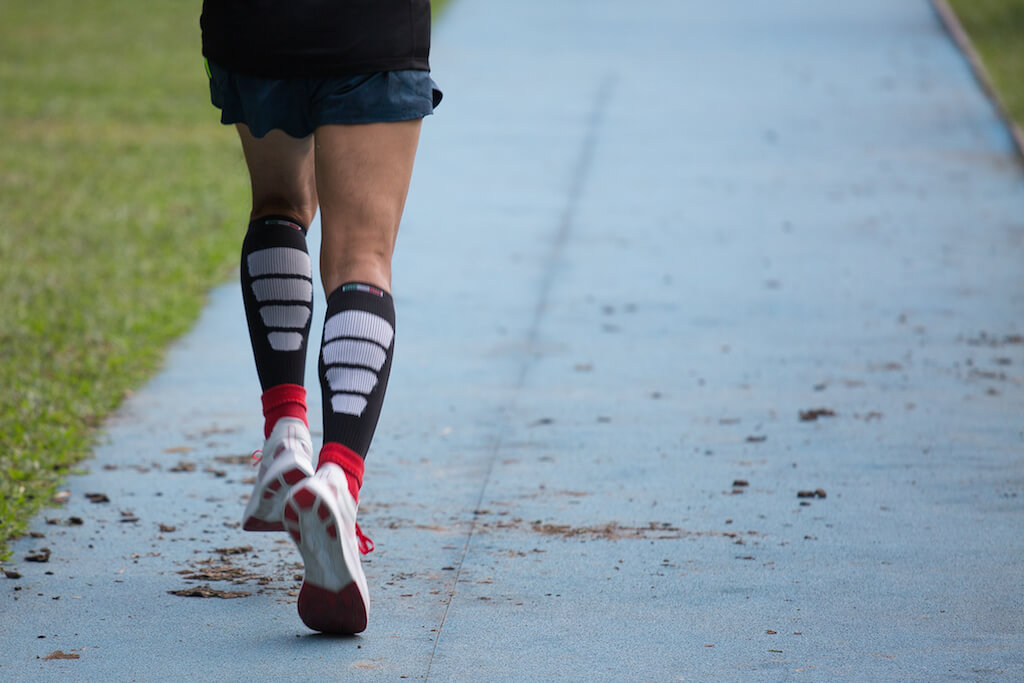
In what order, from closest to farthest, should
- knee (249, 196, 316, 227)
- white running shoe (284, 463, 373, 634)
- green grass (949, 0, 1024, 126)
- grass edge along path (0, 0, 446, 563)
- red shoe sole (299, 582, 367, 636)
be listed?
white running shoe (284, 463, 373, 634) < red shoe sole (299, 582, 367, 636) < knee (249, 196, 316, 227) < grass edge along path (0, 0, 446, 563) < green grass (949, 0, 1024, 126)

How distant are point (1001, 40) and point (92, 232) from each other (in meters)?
10.6

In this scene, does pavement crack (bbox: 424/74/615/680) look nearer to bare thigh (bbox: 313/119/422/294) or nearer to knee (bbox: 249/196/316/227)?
bare thigh (bbox: 313/119/422/294)

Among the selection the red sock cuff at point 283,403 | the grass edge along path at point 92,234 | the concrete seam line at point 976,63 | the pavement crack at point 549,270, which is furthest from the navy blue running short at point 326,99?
the concrete seam line at point 976,63

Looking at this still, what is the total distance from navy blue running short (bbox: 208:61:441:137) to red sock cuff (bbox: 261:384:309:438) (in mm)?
518

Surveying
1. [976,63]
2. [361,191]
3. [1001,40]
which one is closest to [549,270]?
[361,191]

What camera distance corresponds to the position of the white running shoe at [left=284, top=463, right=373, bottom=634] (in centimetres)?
→ 221

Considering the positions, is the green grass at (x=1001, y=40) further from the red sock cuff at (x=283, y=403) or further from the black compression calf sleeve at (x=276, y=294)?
the red sock cuff at (x=283, y=403)

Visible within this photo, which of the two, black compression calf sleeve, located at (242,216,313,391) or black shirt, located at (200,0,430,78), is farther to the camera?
black compression calf sleeve, located at (242,216,313,391)

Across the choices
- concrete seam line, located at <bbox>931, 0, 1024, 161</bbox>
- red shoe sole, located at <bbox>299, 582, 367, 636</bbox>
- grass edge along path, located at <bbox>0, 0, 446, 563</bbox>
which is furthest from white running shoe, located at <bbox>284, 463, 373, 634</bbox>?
concrete seam line, located at <bbox>931, 0, 1024, 161</bbox>

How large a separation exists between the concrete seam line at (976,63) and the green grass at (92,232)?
5.07m

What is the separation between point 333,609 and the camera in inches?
92.7

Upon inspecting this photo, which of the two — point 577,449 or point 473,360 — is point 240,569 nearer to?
point 577,449

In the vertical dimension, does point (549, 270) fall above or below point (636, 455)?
below

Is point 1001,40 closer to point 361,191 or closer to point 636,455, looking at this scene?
point 636,455
